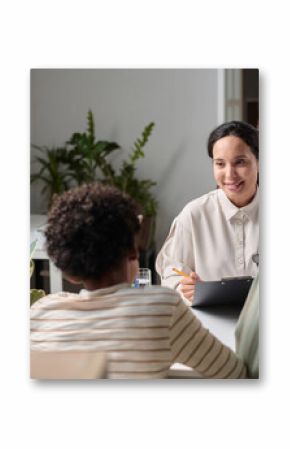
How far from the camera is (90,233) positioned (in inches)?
78.4

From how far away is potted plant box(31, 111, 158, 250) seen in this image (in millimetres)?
2100

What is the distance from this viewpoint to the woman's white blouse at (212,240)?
212cm

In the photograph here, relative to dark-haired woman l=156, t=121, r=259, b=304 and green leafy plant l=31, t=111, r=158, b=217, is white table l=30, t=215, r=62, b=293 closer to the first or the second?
green leafy plant l=31, t=111, r=158, b=217

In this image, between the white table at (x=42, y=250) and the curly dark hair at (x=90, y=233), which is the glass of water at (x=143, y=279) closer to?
the curly dark hair at (x=90, y=233)

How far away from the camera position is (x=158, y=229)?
2109mm

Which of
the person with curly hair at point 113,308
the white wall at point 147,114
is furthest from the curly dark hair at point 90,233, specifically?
the white wall at point 147,114

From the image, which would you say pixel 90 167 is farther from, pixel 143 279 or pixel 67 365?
pixel 67 365

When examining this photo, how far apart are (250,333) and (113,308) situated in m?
0.45

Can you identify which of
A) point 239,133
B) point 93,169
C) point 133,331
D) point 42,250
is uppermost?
point 239,133

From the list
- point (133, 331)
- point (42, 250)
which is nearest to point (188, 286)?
point (133, 331)

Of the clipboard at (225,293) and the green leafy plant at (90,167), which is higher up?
the green leafy plant at (90,167)
